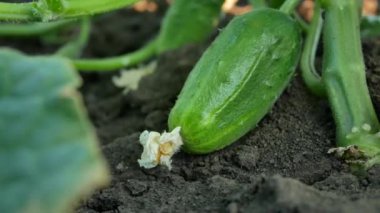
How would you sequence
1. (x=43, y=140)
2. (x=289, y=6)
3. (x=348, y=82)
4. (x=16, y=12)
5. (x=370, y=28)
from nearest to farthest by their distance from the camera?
(x=43, y=140)
(x=16, y=12)
(x=348, y=82)
(x=289, y=6)
(x=370, y=28)

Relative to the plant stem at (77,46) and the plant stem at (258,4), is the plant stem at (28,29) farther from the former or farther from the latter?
the plant stem at (258,4)

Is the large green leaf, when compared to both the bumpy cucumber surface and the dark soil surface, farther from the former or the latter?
the bumpy cucumber surface

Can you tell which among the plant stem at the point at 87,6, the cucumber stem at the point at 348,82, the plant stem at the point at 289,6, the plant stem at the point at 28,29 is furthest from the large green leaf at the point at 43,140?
the plant stem at the point at 28,29

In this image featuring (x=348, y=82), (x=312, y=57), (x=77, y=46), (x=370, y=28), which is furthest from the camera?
(x=77, y=46)

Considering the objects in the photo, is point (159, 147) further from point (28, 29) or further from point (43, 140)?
point (28, 29)

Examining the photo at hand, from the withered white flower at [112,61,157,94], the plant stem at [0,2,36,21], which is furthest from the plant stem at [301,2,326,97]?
the plant stem at [0,2,36,21]

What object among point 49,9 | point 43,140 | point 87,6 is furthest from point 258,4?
point 43,140
